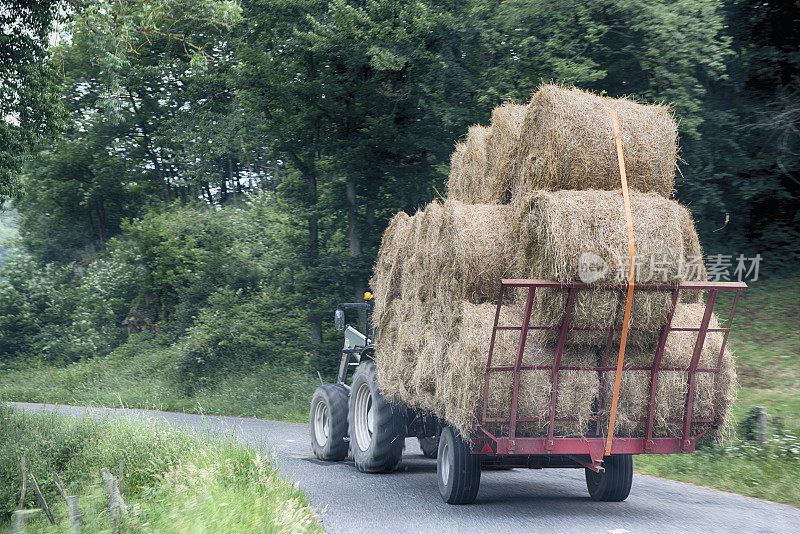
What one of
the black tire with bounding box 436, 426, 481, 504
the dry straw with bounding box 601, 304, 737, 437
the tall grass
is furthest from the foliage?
the dry straw with bounding box 601, 304, 737, 437

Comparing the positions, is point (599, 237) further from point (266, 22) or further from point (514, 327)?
point (266, 22)

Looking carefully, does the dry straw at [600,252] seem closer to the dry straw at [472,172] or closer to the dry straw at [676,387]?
the dry straw at [676,387]

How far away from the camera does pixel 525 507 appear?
6.86m

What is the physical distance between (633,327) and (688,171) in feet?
38.1

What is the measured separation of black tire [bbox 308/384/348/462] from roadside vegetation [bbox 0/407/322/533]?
6.62 feet

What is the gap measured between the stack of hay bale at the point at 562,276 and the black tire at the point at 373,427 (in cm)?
109

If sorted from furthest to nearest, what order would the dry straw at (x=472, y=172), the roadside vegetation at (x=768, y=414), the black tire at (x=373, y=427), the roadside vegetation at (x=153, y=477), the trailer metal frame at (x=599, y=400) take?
the black tire at (x=373, y=427) < the dry straw at (x=472, y=172) < the roadside vegetation at (x=768, y=414) < the trailer metal frame at (x=599, y=400) < the roadside vegetation at (x=153, y=477)

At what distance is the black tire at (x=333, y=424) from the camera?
377 inches

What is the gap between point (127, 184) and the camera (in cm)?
3259

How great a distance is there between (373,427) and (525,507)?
2162mm

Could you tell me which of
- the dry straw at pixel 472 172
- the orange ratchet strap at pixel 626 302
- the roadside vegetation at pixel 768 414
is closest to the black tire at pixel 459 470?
the orange ratchet strap at pixel 626 302

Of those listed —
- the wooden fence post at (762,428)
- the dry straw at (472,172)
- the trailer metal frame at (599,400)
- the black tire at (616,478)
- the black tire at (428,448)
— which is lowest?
the black tire at (428,448)

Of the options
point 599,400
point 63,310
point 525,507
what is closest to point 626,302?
point 599,400

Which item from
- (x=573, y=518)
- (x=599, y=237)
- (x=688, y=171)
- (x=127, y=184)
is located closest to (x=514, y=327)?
(x=599, y=237)
